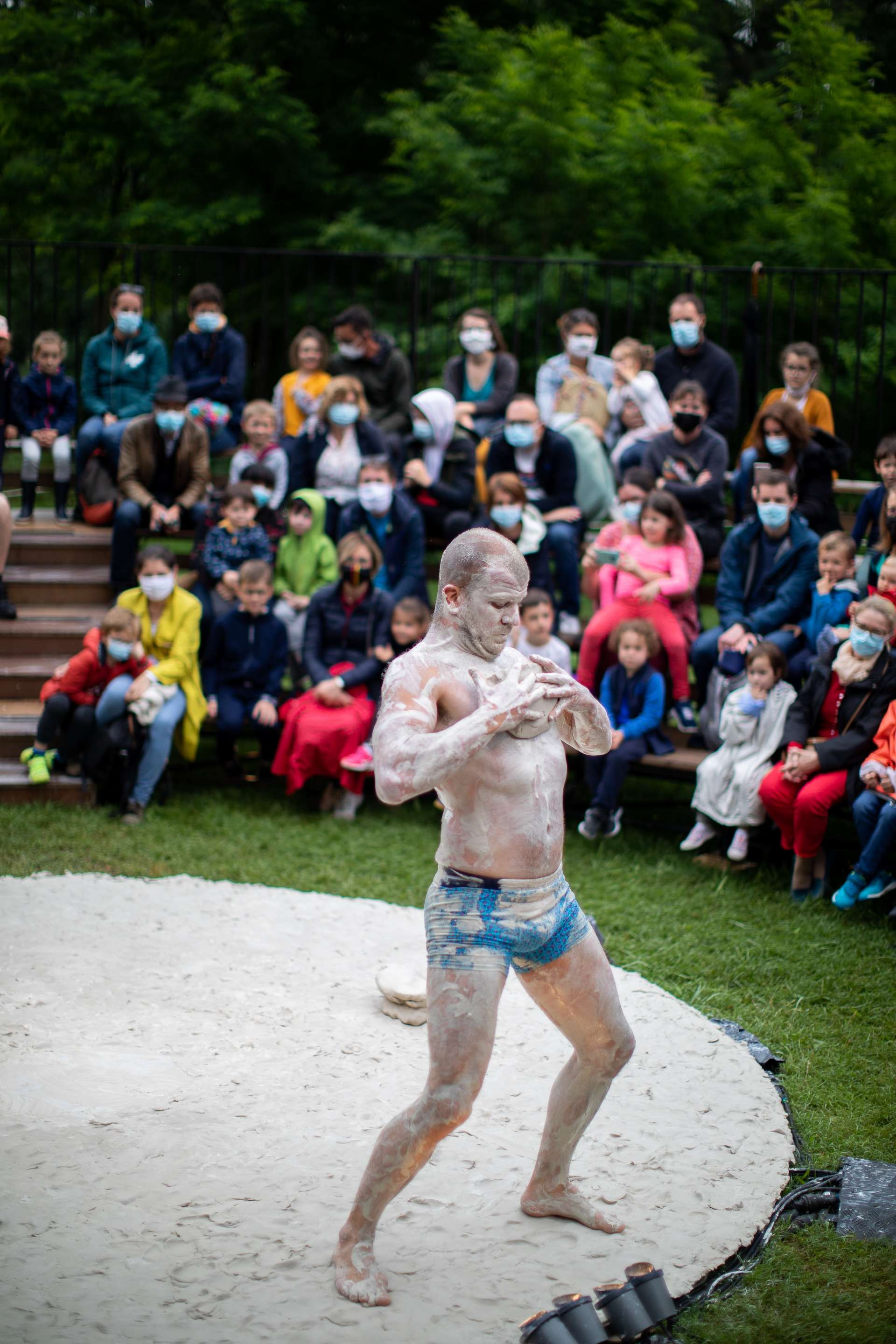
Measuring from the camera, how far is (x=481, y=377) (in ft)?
31.2

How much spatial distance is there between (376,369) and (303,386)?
0.54 metres

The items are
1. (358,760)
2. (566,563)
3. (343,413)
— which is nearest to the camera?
(358,760)

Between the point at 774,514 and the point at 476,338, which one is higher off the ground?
the point at 476,338

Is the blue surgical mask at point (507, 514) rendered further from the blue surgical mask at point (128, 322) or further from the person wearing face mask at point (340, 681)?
the blue surgical mask at point (128, 322)

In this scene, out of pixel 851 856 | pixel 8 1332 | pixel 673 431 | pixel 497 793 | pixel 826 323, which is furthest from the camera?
pixel 826 323

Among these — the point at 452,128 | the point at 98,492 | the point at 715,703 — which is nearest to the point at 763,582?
the point at 715,703

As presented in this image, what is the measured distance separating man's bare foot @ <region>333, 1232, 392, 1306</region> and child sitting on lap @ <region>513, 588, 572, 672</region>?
4.44 m

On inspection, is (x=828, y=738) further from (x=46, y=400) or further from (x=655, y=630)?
(x=46, y=400)

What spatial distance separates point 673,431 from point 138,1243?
6.27 metres

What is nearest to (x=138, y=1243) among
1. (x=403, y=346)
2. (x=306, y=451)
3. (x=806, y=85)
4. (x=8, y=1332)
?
(x=8, y=1332)

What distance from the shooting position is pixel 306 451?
904cm

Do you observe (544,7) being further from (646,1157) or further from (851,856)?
(646,1157)

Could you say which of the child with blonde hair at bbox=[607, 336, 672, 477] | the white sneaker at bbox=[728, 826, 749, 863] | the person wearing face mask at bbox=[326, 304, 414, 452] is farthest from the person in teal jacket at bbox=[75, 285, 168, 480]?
the white sneaker at bbox=[728, 826, 749, 863]

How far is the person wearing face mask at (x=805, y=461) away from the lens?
27.0 feet
